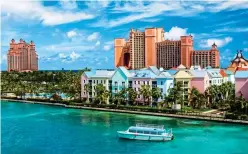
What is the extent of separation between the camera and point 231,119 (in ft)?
106

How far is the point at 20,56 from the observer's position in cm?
13975

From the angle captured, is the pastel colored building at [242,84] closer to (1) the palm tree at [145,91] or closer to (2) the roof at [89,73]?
(1) the palm tree at [145,91]

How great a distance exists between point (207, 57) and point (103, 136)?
6397 centimetres

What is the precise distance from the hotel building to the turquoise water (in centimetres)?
5316

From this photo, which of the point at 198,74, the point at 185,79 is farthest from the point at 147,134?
the point at 198,74

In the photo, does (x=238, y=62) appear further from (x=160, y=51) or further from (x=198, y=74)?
(x=160, y=51)

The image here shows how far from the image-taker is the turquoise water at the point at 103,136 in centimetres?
2422

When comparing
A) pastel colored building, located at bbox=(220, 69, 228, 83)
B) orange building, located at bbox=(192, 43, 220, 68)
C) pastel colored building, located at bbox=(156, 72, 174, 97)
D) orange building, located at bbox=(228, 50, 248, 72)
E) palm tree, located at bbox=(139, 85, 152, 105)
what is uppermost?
orange building, located at bbox=(192, 43, 220, 68)

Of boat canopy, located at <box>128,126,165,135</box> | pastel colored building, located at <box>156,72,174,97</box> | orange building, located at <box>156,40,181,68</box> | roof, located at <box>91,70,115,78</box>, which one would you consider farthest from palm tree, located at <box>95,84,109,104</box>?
orange building, located at <box>156,40,181,68</box>

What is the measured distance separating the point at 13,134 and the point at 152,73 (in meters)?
20.2

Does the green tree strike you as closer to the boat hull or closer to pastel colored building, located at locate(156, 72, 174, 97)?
pastel colored building, located at locate(156, 72, 174, 97)

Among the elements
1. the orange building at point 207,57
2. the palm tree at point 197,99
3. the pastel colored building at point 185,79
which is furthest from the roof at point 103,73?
the orange building at point 207,57

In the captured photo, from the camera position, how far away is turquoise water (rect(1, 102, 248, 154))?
79.5ft

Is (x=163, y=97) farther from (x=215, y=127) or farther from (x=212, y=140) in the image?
(x=212, y=140)
